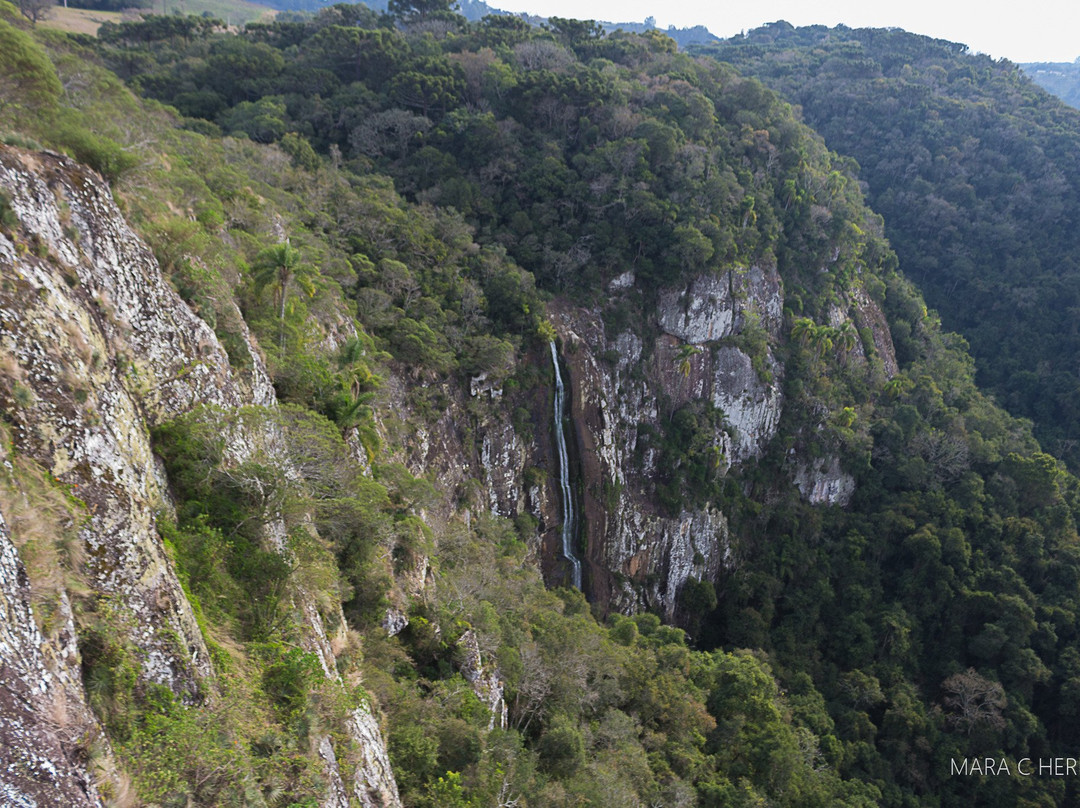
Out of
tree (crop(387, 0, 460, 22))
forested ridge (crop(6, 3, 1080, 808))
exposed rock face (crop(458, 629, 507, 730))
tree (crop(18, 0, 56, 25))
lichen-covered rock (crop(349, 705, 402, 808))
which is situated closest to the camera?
lichen-covered rock (crop(349, 705, 402, 808))

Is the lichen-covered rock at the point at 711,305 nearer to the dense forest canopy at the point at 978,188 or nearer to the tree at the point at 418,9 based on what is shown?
the dense forest canopy at the point at 978,188

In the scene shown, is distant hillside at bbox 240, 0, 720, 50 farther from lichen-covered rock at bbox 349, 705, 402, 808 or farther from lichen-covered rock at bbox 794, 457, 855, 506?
lichen-covered rock at bbox 349, 705, 402, 808

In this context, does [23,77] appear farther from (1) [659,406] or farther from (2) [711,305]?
(2) [711,305]

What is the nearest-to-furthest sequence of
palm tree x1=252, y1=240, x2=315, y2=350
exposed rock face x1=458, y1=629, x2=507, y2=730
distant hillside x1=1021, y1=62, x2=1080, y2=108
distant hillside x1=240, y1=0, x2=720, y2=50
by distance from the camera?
exposed rock face x1=458, y1=629, x2=507, y2=730
palm tree x1=252, y1=240, x2=315, y2=350
distant hillside x1=240, y1=0, x2=720, y2=50
distant hillside x1=1021, y1=62, x2=1080, y2=108

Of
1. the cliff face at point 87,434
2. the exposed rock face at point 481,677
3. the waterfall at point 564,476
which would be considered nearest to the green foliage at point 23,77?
the cliff face at point 87,434

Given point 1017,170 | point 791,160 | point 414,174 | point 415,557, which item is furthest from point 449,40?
point 1017,170

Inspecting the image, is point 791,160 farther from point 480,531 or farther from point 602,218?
point 480,531

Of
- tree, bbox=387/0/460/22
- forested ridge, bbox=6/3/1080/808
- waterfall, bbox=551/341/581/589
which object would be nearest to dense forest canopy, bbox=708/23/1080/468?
forested ridge, bbox=6/3/1080/808
